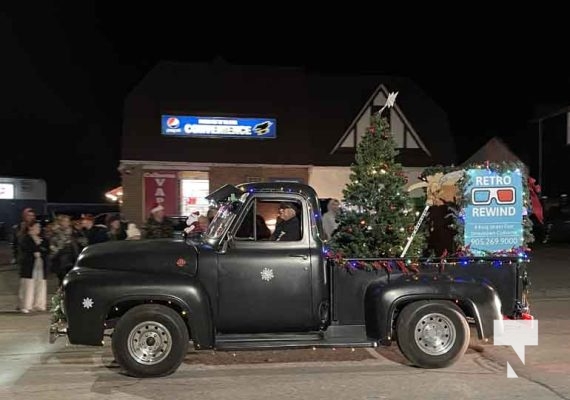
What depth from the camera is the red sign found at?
24.7 m

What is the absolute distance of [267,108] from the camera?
26.8m

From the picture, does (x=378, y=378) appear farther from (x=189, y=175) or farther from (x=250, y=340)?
(x=189, y=175)

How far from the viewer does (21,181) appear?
3431 centimetres

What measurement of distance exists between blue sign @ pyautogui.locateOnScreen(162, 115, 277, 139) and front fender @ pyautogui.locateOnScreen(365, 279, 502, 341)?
1905 centimetres

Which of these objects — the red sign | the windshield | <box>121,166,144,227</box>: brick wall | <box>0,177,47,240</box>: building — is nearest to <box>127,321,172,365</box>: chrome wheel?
the windshield

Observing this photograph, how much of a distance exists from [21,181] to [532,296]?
28.2 m

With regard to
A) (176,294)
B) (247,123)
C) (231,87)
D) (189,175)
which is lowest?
(176,294)

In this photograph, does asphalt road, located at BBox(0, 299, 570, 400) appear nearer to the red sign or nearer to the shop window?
the red sign

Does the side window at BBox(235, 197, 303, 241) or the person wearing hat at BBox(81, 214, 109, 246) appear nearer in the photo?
the side window at BBox(235, 197, 303, 241)

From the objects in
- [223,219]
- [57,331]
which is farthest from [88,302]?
[223,219]

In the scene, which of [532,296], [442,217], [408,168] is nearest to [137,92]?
[408,168]

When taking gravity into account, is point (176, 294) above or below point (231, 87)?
below

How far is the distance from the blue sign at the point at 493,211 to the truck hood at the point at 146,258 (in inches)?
124

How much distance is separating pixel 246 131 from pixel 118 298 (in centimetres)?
1953
